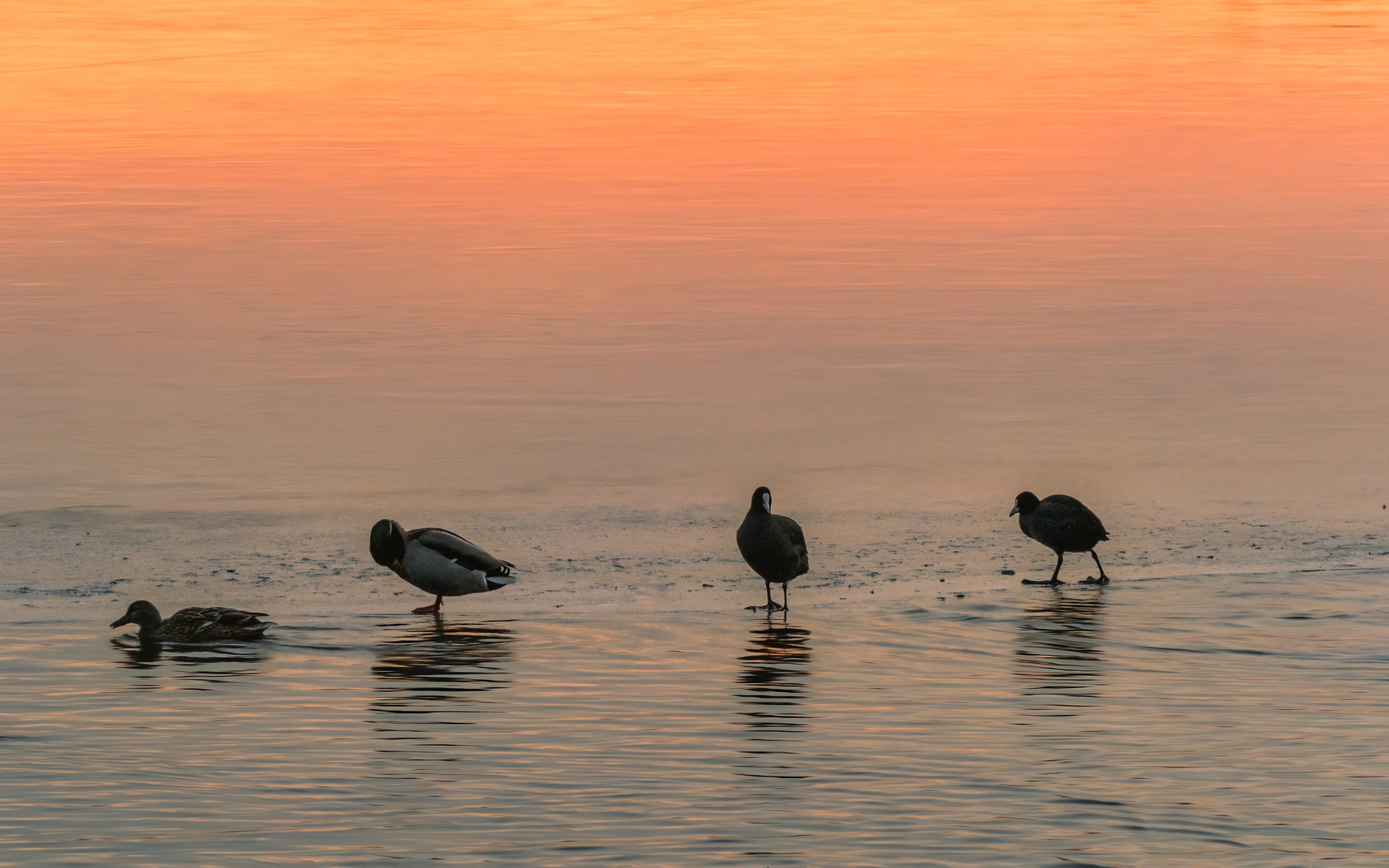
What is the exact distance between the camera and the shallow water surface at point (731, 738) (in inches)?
306

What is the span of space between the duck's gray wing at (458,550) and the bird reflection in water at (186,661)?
53.6 inches

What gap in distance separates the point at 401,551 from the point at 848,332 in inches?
295

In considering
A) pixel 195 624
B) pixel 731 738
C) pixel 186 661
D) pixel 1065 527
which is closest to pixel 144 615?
pixel 195 624

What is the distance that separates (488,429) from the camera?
15461 millimetres

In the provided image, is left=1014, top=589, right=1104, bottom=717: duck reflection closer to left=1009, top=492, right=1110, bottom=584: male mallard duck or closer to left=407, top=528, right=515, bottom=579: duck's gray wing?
left=1009, top=492, right=1110, bottom=584: male mallard duck

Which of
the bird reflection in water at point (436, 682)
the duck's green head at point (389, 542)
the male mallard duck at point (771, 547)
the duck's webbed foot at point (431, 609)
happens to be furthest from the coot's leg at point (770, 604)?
the duck's green head at point (389, 542)

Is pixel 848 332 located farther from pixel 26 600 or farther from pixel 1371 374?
pixel 26 600

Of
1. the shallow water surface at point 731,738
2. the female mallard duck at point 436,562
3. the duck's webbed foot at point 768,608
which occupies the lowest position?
the shallow water surface at point 731,738

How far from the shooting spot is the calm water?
27.4 feet

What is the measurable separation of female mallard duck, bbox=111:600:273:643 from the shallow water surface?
0.09m

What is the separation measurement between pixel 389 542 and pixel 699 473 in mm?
3089

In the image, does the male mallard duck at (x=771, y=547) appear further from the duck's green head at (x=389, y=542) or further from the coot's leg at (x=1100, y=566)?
the duck's green head at (x=389, y=542)

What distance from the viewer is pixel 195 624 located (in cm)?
1082

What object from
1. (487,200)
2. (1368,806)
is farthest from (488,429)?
(487,200)
